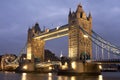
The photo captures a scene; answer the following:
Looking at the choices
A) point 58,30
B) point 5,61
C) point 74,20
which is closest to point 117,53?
point 74,20

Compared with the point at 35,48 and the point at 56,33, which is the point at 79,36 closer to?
the point at 56,33

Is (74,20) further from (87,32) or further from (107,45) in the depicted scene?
(107,45)

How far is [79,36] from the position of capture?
186 ft

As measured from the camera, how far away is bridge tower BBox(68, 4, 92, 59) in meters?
56.4

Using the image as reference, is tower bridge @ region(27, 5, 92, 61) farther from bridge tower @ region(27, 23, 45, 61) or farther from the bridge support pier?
bridge tower @ region(27, 23, 45, 61)

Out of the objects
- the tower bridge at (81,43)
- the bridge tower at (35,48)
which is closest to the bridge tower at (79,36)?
the tower bridge at (81,43)

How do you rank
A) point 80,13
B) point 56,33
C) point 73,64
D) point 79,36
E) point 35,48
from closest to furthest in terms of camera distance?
point 73,64
point 79,36
point 80,13
point 56,33
point 35,48

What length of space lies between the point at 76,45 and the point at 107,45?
6240 millimetres

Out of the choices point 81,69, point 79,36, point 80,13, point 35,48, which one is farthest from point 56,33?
point 81,69

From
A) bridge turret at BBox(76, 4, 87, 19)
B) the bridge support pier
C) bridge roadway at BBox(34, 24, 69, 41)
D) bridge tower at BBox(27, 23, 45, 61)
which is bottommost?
the bridge support pier

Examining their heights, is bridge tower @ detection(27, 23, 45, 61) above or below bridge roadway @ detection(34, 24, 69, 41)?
below

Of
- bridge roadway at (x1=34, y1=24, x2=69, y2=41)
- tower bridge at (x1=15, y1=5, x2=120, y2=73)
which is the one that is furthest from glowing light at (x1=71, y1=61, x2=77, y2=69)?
bridge roadway at (x1=34, y1=24, x2=69, y2=41)

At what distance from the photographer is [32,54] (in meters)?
77.4

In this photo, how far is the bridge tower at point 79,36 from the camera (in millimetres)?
56406
